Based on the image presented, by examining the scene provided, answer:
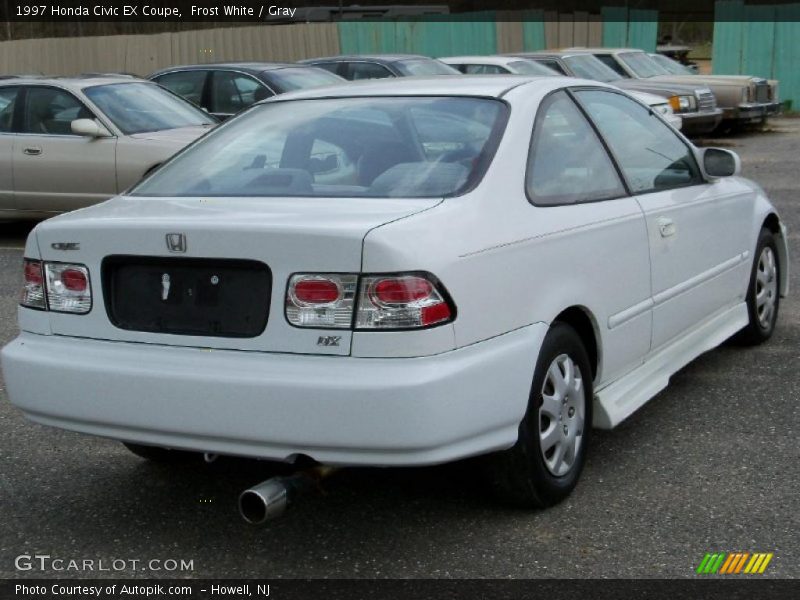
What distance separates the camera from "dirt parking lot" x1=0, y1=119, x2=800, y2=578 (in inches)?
153

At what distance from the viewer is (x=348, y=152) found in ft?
14.6

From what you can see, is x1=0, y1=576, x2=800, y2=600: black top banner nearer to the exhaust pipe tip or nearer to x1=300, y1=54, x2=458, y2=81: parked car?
the exhaust pipe tip

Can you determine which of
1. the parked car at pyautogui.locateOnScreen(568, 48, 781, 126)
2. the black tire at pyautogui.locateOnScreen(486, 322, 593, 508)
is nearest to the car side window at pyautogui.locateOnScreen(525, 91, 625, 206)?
the black tire at pyautogui.locateOnScreen(486, 322, 593, 508)

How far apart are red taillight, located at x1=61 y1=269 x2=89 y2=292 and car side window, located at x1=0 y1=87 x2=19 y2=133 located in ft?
24.8

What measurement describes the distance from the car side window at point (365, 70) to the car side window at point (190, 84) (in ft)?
8.89

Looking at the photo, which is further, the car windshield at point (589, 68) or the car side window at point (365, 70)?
the car windshield at point (589, 68)

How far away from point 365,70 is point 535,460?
1318cm

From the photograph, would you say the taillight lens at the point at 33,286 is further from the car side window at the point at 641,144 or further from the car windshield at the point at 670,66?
the car windshield at the point at 670,66

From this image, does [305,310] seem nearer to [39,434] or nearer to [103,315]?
[103,315]

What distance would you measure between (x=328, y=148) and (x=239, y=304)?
0.96 meters

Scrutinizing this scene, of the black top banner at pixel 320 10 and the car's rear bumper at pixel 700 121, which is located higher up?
the black top banner at pixel 320 10

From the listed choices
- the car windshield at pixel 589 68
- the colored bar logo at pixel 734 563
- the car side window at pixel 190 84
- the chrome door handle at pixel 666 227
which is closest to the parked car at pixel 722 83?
the car windshield at pixel 589 68

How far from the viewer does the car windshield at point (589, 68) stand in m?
18.7

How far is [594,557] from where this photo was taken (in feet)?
12.7
